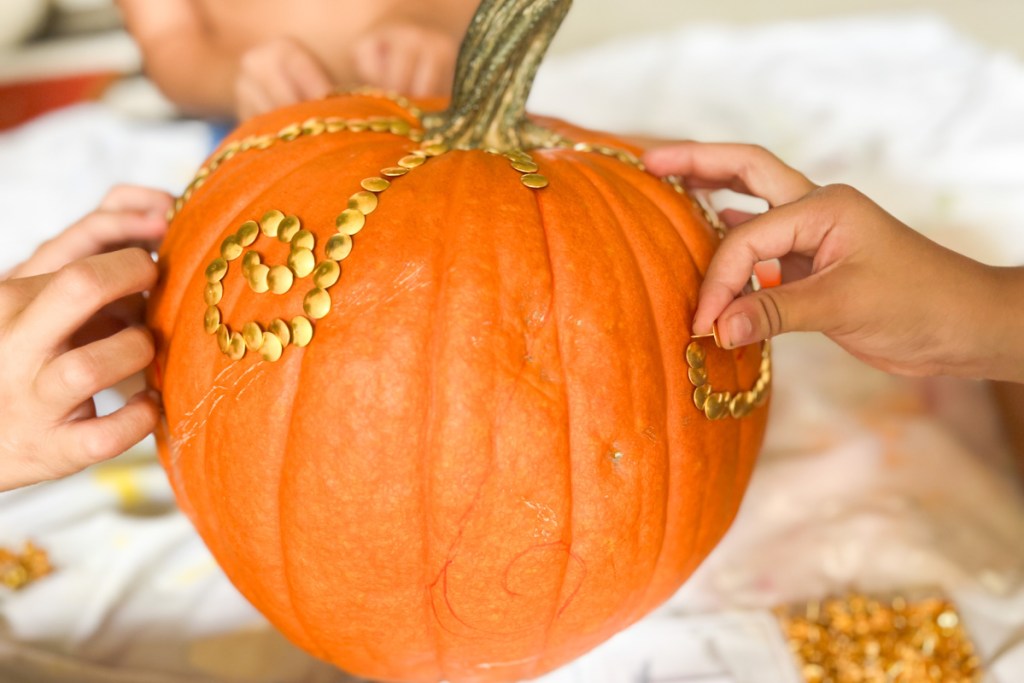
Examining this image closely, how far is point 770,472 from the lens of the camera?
37.0 inches

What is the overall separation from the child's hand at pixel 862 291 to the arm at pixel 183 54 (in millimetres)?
761

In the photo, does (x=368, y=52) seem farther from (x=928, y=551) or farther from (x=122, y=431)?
(x=928, y=551)

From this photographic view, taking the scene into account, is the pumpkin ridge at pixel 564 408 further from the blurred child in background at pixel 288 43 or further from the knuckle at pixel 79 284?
the blurred child in background at pixel 288 43

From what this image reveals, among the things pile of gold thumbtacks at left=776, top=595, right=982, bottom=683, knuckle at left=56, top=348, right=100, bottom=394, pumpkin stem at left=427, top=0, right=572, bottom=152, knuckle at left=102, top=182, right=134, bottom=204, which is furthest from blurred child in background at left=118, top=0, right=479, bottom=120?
pile of gold thumbtacks at left=776, top=595, right=982, bottom=683

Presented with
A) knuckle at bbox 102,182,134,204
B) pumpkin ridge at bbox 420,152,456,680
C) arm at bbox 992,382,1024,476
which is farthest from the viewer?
arm at bbox 992,382,1024,476

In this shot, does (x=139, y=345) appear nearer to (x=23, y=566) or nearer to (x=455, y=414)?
(x=455, y=414)

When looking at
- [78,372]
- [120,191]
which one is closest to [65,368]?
[78,372]

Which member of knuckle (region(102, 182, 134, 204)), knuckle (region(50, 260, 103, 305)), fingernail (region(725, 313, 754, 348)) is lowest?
knuckle (region(102, 182, 134, 204))

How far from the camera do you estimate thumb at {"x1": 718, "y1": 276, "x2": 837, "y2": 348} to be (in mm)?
501

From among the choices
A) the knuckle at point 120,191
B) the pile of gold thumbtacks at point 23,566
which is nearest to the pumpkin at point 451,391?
the knuckle at point 120,191

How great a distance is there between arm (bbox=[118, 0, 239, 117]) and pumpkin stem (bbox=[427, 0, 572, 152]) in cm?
58

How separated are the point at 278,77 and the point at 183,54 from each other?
0.22 m

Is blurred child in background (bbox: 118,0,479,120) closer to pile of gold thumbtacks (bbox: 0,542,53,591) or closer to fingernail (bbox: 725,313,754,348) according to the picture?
pile of gold thumbtacks (bbox: 0,542,53,591)

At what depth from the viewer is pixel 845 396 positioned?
1027 mm
